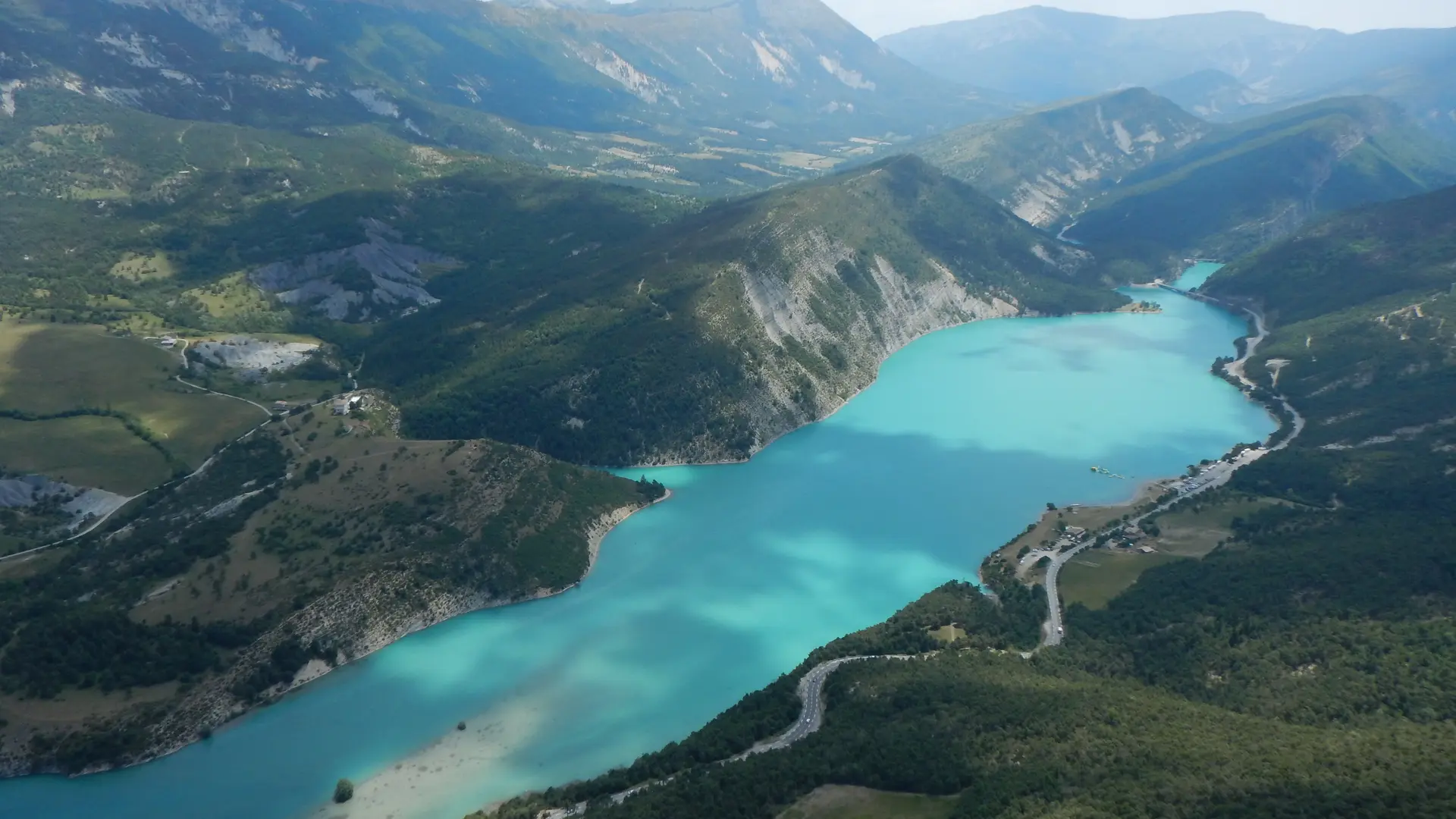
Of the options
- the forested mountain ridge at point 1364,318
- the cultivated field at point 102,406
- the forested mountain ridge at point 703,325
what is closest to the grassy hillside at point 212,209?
the cultivated field at point 102,406

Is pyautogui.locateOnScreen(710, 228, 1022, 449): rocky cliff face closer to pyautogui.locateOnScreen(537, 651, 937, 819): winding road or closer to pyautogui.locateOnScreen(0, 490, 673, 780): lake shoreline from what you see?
pyautogui.locateOnScreen(0, 490, 673, 780): lake shoreline

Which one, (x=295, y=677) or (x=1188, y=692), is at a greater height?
(x=1188, y=692)

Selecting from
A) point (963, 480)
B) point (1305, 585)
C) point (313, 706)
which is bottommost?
point (313, 706)

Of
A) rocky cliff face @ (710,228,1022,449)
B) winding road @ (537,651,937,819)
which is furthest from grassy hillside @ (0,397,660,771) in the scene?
rocky cliff face @ (710,228,1022,449)

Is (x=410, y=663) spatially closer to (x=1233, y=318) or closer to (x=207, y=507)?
(x=207, y=507)

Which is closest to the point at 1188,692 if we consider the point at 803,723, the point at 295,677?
the point at 803,723

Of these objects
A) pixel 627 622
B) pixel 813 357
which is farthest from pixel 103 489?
pixel 813 357

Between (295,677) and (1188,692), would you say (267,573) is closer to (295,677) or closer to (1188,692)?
(295,677)
